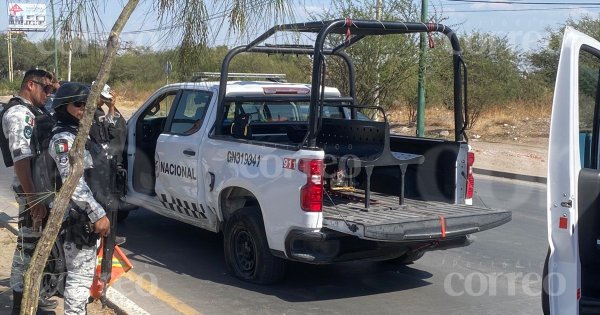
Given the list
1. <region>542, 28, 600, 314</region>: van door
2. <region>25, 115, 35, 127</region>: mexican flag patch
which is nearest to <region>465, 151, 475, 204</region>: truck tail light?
<region>542, 28, 600, 314</region>: van door

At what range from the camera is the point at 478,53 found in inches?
1155

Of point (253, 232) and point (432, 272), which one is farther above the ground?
point (253, 232)

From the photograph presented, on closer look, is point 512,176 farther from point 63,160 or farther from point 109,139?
point 63,160

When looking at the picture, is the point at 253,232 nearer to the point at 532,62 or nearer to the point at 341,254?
the point at 341,254

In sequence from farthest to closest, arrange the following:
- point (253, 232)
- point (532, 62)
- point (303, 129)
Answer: point (532, 62) < point (303, 129) < point (253, 232)

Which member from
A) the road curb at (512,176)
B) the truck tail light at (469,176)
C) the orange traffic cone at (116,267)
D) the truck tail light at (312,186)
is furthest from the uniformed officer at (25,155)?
the road curb at (512,176)

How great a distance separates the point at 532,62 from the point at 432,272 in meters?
28.2

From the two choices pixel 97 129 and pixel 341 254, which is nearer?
pixel 97 129

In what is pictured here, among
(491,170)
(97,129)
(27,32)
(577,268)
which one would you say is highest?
(27,32)

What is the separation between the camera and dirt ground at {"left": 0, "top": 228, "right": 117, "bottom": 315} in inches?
223

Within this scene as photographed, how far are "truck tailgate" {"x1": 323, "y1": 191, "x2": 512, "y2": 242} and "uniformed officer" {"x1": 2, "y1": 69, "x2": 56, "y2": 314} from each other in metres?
2.24

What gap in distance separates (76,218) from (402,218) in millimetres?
2732

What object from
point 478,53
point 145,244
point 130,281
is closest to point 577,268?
Result: point 130,281

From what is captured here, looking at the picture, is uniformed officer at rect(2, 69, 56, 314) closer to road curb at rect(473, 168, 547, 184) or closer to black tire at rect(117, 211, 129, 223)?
black tire at rect(117, 211, 129, 223)
